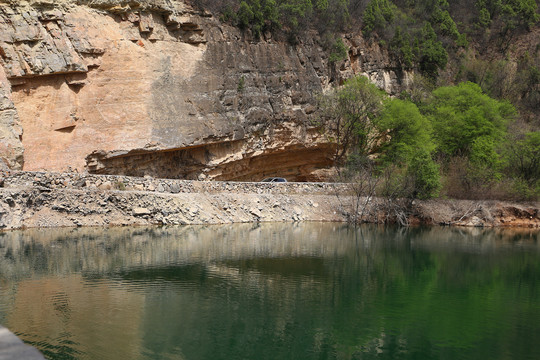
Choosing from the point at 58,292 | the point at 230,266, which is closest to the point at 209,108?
the point at 230,266

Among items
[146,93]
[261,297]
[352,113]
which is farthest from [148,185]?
[352,113]

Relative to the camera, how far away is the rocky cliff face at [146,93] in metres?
37.9

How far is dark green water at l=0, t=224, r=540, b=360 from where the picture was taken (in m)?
12.8

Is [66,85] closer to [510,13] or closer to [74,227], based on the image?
[74,227]

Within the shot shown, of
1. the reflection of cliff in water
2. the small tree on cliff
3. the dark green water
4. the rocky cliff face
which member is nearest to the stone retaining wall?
the rocky cliff face

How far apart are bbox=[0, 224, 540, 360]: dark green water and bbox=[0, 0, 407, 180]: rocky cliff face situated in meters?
11.7

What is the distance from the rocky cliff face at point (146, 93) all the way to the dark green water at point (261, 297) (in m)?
11.7

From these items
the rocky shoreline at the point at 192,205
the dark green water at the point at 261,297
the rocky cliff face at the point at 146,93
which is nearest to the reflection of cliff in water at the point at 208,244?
the dark green water at the point at 261,297

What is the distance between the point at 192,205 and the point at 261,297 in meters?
20.5

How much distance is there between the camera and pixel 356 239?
32.5m

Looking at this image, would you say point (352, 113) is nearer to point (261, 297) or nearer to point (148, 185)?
point (148, 185)

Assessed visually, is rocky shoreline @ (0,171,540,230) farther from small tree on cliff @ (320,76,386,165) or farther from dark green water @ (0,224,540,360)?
small tree on cliff @ (320,76,386,165)

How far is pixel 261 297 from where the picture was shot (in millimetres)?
17156

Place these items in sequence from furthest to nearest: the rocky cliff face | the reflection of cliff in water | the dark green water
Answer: the rocky cliff face → the reflection of cliff in water → the dark green water
